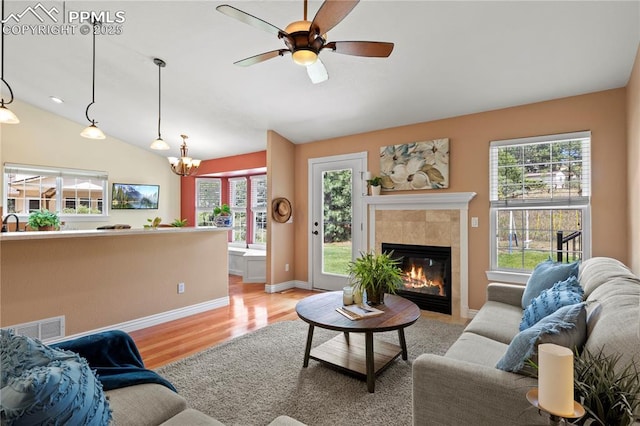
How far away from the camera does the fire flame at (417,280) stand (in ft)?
13.7

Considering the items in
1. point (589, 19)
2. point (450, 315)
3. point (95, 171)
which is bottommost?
point (450, 315)

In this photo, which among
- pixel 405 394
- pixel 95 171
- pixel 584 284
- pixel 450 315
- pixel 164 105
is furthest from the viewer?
pixel 95 171

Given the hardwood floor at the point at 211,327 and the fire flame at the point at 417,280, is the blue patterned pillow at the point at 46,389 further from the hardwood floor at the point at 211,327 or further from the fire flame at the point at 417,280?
the fire flame at the point at 417,280

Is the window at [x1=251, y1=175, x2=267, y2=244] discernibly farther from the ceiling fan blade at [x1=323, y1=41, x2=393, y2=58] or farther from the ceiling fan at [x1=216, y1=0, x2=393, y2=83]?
the ceiling fan blade at [x1=323, y1=41, x2=393, y2=58]

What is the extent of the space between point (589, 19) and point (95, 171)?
23.8ft

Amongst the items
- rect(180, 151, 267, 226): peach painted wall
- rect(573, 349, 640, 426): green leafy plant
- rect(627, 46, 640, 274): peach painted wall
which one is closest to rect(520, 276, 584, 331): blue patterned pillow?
rect(573, 349, 640, 426): green leafy plant

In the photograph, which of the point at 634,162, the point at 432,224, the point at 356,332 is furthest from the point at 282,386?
the point at 634,162

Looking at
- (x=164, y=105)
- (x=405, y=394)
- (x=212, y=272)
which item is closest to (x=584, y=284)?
(x=405, y=394)

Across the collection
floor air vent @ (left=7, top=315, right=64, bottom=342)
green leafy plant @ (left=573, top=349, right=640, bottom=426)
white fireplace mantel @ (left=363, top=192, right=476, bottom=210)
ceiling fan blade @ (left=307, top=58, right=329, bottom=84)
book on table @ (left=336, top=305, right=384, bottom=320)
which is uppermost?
ceiling fan blade @ (left=307, top=58, right=329, bottom=84)

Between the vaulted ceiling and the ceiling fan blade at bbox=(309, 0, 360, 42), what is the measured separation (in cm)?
81

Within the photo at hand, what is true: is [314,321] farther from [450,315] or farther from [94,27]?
[94,27]

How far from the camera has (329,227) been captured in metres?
5.21

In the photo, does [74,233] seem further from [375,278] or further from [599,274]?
[599,274]

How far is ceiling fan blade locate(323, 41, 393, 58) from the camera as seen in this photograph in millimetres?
2080
